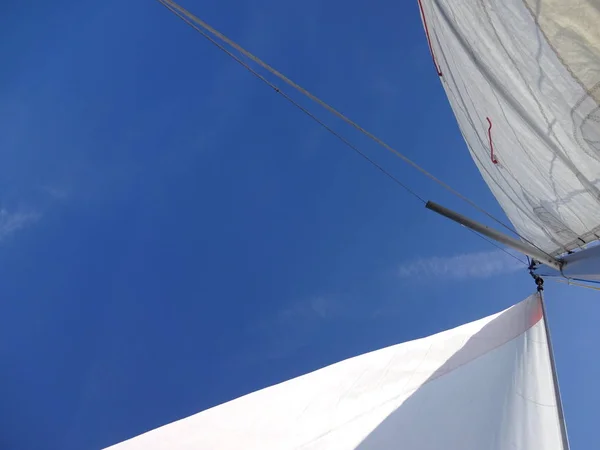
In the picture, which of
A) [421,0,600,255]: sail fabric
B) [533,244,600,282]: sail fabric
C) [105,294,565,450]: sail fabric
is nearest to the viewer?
[421,0,600,255]: sail fabric

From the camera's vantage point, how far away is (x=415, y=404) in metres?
2.94

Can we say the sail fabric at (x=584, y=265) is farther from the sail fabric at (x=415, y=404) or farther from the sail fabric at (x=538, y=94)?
the sail fabric at (x=415, y=404)

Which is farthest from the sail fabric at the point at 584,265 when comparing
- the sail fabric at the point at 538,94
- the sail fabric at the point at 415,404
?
the sail fabric at the point at 415,404

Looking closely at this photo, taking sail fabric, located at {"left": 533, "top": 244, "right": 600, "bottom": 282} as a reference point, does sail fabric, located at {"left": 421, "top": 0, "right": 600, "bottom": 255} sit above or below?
above

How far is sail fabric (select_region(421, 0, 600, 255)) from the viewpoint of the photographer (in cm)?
122

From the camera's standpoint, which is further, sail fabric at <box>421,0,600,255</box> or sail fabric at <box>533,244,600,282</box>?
sail fabric at <box>533,244,600,282</box>

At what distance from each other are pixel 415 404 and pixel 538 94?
2306mm

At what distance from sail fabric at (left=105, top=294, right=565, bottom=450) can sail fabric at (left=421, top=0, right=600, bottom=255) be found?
1.04 meters

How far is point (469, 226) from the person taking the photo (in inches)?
99.0

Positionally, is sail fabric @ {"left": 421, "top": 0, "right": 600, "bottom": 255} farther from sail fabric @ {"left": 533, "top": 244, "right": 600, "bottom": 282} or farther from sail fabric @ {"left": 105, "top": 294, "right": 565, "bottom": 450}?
sail fabric @ {"left": 105, "top": 294, "right": 565, "bottom": 450}

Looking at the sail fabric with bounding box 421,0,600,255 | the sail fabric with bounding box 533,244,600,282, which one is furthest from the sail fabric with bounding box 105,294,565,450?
the sail fabric with bounding box 421,0,600,255

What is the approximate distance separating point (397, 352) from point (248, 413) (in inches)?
61.2

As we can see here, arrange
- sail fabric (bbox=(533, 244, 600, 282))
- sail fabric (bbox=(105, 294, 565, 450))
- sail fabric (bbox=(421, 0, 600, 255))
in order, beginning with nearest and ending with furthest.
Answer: sail fabric (bbox=(421, 0, 600, 255)) → sail fabric (bbox=(533, 244, 600, 282)) → sail fabric (bbox=(105, 294, 565, 450))

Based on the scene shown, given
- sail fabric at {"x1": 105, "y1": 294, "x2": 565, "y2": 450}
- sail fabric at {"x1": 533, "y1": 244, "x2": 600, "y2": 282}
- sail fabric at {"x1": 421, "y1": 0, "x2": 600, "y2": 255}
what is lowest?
sail fabric at {"x1": 105, "y1": 294, "x2": 565, "y2": 450}
